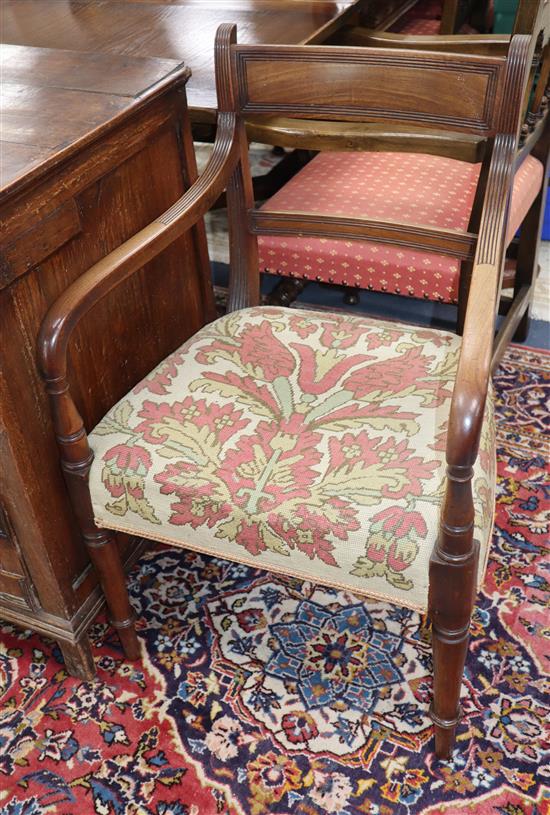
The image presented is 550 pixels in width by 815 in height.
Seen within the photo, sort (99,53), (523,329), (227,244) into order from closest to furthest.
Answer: (99,53), (523,329), (227,244)

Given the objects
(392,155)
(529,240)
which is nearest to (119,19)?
(392,155)

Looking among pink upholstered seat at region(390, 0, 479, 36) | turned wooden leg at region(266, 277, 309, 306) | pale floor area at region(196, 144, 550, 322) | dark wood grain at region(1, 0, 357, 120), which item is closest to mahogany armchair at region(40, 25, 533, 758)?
dark wood grain at region(1, 0, 357, 120)

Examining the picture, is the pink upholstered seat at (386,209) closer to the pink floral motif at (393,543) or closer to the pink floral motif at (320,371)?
the pink floral motif at (320,371)

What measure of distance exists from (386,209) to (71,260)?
0.74m

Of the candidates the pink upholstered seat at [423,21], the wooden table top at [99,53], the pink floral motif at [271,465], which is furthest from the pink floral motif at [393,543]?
the pink upholstered seat at [423,21]

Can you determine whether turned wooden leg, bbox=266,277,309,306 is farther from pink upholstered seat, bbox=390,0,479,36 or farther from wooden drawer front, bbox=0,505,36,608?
pink upholstered seat, bbox=390,0,479,36

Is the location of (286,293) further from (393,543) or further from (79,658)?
(393,543)

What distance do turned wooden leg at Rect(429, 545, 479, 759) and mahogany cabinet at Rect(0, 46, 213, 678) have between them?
60 cm

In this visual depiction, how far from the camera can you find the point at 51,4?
227cm

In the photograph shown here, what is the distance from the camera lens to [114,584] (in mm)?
1328

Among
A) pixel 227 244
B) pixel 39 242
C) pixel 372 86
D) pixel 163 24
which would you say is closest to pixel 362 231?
pixel 372 86

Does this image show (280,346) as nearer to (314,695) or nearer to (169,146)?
(169,146)

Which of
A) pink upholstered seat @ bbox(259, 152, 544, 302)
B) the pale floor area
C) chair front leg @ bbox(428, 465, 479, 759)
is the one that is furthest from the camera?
the pale floor area

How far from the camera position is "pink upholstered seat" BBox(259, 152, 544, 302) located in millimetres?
1608
